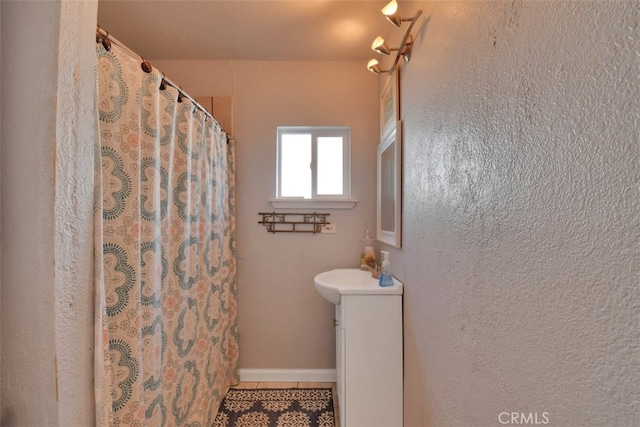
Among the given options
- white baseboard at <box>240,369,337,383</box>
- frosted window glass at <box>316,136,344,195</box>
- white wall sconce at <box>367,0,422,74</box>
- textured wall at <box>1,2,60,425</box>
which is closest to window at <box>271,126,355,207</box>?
frosted window glass at <box>316,136,344,195</box>

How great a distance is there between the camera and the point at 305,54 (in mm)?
1910

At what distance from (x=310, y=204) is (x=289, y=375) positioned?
4.26 ft

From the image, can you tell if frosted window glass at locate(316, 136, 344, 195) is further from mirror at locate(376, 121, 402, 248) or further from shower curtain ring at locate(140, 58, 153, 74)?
shower curtain ring at locate(140, 58, 153, 74)

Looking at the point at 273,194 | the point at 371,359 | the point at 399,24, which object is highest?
the point at 399,24

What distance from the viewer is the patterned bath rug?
5.08 ft

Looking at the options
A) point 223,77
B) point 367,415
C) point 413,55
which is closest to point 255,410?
point 367,415

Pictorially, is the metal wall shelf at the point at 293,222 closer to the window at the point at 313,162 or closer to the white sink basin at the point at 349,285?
the window at the point at 313,162

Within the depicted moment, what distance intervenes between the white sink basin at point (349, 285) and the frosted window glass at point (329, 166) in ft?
2.12

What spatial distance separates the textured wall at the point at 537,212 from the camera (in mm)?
365

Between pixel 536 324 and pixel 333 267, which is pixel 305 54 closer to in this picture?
pixel 333 267

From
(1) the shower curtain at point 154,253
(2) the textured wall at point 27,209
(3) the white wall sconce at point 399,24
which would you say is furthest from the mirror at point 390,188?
(2) the textured wall at point 27,209

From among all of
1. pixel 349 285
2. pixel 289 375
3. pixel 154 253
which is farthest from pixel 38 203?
pixel 289 375

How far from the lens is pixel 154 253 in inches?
38.8

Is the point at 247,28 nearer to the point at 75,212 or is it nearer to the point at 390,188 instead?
the point at 390,188
